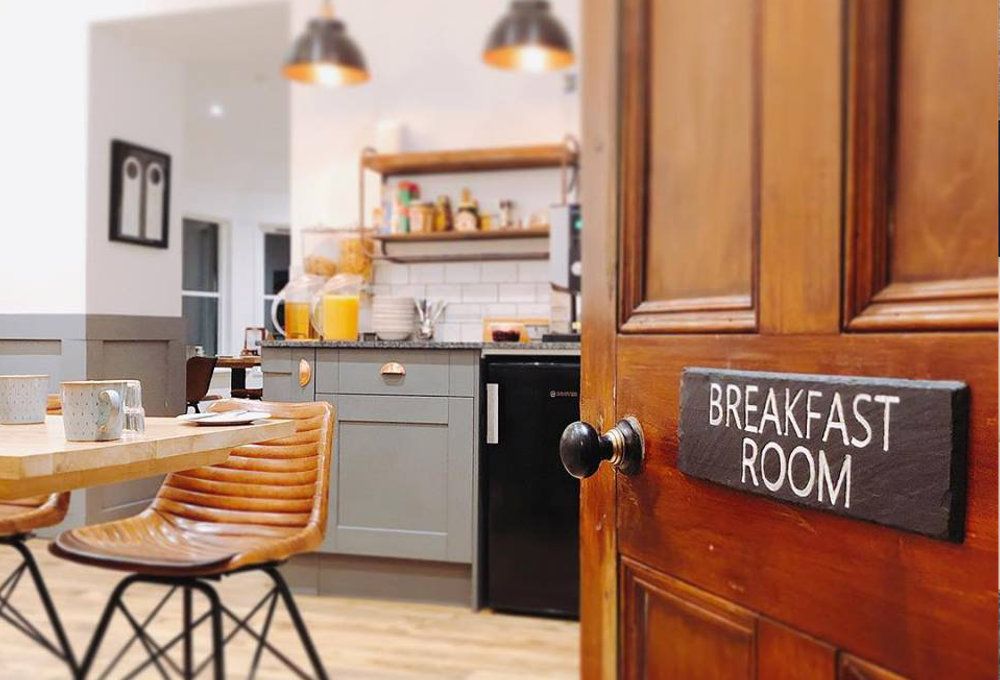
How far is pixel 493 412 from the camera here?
9.42 ft

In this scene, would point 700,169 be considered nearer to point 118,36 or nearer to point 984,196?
point 984,196

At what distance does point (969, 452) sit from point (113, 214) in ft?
13.4

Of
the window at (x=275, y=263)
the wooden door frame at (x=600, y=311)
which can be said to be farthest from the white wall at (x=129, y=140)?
the wooden door frame at (x=600, y=311)

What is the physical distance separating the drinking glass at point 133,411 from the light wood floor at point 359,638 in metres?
1.18

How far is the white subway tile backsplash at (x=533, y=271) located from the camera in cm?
383

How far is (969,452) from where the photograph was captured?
1.38ft

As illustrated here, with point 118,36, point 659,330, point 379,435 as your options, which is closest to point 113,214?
point 118,36

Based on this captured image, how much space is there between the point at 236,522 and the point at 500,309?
212cm

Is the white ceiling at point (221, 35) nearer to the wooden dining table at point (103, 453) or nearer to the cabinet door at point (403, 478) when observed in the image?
the cabinet door at point (403, 478)

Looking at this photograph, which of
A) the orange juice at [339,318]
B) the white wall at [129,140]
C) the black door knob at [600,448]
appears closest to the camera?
the black door knob at [600,448]

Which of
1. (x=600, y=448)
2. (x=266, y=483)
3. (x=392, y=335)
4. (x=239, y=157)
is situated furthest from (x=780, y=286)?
(x=239, y=157)

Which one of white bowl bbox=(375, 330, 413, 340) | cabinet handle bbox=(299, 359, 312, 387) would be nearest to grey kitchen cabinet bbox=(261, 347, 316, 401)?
cabinet handle bbox=(299, 359, 312, 387)

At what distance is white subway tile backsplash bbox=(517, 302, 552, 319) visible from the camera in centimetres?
381

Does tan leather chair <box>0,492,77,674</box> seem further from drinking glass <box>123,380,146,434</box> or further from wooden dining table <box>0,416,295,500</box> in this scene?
drinking glass <box>123,380,146,434</box>
